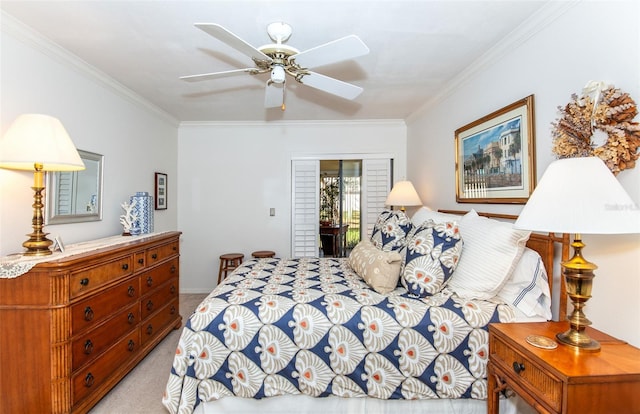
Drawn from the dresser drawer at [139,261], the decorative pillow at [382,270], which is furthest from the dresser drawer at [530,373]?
the dresser drawer at [139,261]

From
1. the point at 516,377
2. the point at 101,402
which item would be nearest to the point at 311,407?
the point at 516,377

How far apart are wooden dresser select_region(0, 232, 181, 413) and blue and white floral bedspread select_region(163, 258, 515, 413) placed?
2.15 feet

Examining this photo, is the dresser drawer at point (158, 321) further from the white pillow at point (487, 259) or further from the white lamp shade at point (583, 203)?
the white lamp shade at point (583, 203)

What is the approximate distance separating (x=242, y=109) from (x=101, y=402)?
3.08m

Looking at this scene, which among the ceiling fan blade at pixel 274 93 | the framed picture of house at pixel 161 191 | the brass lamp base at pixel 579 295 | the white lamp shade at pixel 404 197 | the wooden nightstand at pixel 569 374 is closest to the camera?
the wooden nightstand at pixel 569 374

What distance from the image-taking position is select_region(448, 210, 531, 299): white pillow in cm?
169

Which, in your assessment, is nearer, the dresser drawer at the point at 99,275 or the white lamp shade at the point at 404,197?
the dresser drawer at the point at 99,275

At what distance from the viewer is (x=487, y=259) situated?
1.77 m

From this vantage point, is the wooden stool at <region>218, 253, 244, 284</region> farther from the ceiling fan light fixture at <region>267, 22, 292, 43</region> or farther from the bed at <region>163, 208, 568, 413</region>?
the ceiling fan light fixture at <region>267, 22, 292, 43</region>

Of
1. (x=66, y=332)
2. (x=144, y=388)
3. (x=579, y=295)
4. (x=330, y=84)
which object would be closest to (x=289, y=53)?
(x=330, y=84)

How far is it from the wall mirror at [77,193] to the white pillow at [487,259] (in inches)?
115

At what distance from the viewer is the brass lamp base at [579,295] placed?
118 cm

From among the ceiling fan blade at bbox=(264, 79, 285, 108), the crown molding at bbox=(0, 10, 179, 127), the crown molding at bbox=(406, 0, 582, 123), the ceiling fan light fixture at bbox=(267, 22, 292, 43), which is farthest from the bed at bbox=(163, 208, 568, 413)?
the crown molding at bbox=(0, 10, 179, 127)

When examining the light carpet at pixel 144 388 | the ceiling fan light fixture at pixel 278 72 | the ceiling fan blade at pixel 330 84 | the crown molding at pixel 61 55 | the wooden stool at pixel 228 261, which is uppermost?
the crown molding at pixel 61 55
